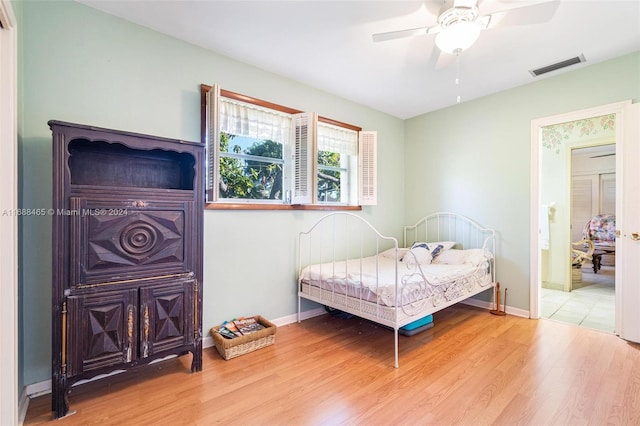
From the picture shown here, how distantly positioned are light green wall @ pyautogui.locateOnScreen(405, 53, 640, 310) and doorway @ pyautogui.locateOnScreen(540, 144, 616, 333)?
78cm

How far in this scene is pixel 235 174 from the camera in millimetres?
2822

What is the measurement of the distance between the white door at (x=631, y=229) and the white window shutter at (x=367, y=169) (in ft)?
7.43

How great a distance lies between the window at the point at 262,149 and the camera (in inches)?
95.8

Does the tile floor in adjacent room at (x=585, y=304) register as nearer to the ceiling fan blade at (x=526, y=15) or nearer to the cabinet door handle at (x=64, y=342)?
the ceiling fan blade at (x=526, y=15)

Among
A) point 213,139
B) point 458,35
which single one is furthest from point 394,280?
point 213,139

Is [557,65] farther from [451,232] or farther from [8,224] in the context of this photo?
[8,224]

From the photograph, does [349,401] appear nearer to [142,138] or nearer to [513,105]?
[142,138]

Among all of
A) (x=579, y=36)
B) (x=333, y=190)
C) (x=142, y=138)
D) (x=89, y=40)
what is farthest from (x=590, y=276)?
(x=89, y=40)

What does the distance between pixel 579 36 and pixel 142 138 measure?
3.34 meters

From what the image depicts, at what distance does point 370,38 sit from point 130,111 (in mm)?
1922

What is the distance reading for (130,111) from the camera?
2152 mm

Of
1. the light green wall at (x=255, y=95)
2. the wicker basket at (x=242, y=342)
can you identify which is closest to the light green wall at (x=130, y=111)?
the light green wall at (x=255, y=95)

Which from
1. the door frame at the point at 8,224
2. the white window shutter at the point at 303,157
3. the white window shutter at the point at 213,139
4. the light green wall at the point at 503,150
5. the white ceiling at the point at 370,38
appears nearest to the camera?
the door frame at the point at 8,224

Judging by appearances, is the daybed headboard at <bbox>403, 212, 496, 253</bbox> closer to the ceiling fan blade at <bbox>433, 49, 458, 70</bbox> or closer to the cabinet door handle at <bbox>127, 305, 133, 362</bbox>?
the ceiling fan blade at <bbox>433, 49, 458, 70</bbox>
